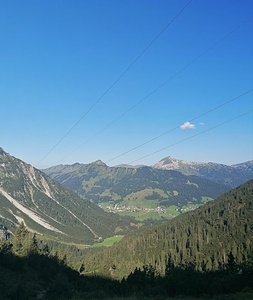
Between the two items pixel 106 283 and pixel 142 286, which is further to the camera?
pixel 106 283

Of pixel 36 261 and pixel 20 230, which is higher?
pixel 20 230

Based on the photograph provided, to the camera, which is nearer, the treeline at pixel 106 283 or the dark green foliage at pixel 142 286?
the dark green foliage at pixel 142 286

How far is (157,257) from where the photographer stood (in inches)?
6594

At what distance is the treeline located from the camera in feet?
117

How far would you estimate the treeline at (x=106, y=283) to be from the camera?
1400 inches

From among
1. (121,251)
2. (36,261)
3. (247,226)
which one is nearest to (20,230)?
(36,261)

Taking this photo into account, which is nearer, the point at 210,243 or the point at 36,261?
the point at 36,261

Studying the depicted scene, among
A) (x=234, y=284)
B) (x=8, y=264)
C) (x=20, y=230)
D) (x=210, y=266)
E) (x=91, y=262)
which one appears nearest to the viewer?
(x=234, y=284)

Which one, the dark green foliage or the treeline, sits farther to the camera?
the treeline

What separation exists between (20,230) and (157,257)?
278 feet

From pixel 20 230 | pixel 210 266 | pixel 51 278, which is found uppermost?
pixel 20 230

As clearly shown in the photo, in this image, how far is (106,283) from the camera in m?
77.4

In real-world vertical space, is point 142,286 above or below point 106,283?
above

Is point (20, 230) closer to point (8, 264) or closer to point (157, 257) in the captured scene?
point (8, 264)
